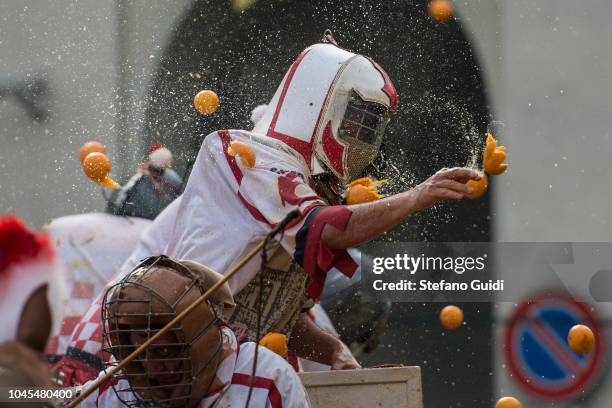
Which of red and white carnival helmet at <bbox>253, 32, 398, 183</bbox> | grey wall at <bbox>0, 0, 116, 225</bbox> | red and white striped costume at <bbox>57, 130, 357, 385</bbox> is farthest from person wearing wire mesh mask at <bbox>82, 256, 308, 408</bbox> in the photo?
grey wall at <bbox>0, 0, 116, 225</bbox>

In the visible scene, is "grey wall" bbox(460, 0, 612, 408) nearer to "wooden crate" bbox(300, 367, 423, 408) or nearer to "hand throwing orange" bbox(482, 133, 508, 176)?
"hand throwing orange" bbox(482, 133, 508, 176)

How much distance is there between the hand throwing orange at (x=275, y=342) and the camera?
164 inches

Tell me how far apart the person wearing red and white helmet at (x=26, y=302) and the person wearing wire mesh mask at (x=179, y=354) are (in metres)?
0.24

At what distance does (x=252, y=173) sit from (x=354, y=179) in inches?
17.9

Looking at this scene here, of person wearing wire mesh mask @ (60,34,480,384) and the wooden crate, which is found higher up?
person wearing wire mesh mask @ (60,34,480,384)

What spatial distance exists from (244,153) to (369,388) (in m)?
0.83

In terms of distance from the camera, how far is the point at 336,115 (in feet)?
14.2

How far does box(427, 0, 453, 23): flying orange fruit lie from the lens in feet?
18.9

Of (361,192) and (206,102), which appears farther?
(206,102)

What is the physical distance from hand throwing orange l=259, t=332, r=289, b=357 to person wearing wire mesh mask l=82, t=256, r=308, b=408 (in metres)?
0.85

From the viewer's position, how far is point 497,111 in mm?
6512

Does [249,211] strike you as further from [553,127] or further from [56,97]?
[553,127]

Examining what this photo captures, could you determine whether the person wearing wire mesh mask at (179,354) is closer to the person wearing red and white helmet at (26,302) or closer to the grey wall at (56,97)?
the person wearing red and white helmet at (26,302)

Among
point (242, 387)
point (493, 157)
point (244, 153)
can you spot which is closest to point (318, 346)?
point (244, 153)
